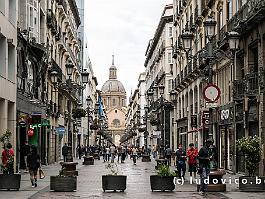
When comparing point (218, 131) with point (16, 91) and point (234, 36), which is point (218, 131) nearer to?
point (16, 91)

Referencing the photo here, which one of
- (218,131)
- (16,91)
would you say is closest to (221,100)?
(218,131)

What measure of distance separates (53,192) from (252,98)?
39.0ft

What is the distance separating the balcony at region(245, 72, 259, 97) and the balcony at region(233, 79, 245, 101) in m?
1.15

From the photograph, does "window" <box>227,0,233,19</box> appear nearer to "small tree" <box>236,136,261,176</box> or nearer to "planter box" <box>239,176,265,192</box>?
"small tree" <box>236,136,261,176</box>

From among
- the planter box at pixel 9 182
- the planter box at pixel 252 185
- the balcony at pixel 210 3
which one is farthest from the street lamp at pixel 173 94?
the planter box at pixel 9 182

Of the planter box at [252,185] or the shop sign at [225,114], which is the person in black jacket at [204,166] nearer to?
the planter box at [252,185]

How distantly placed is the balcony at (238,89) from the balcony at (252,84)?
115 cm

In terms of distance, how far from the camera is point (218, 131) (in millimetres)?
41062

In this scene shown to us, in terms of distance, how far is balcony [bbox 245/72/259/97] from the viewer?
29.6 metres

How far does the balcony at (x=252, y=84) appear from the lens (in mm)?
29603

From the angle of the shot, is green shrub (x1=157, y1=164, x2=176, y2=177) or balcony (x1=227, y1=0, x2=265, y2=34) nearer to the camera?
green shrub (x1=157, y1=164, x2=176, y2=177)

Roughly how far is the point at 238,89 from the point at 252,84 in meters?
3.10

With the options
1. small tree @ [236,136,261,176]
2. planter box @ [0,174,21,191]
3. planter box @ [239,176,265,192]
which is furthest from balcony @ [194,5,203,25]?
planter box @ [0,174,21,191]

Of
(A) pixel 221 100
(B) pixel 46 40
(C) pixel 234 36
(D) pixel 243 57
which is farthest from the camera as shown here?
(B) pixel 46 40
